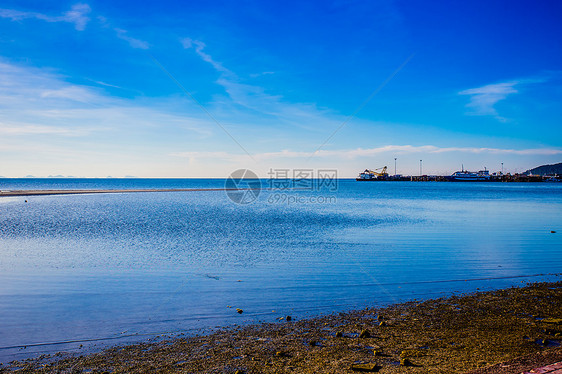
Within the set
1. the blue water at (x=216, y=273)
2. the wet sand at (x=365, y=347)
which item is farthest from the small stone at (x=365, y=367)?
the blue water at (x=216, y=273)

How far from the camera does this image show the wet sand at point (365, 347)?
6410mm

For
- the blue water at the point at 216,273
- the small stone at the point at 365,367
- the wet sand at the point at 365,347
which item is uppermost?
the small stone at the point at 365,367

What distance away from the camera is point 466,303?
33.1 ft

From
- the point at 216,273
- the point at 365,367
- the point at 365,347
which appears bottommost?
the point at 216,273

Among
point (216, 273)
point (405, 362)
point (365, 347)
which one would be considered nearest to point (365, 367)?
point (405, 362)

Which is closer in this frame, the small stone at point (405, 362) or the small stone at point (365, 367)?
the small stone at point (365, 367)

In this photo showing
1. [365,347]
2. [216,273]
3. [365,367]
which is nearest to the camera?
[365,367]

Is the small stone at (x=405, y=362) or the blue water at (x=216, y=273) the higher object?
the small stone at (x=405, y=362)

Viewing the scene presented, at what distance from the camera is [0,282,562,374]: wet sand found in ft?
21.0

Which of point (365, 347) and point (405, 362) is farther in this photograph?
point (365, 347)

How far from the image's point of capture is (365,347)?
24.0 feet

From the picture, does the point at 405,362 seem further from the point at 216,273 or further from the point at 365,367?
the point at 216,273

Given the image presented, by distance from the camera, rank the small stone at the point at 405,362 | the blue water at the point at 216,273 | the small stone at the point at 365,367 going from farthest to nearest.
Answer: the blue water at the point at 216,273
the small stone at the point at 405,362
the small stone at the point at 365,367

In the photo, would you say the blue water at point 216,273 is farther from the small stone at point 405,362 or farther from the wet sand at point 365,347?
the small stone at point 405,362
